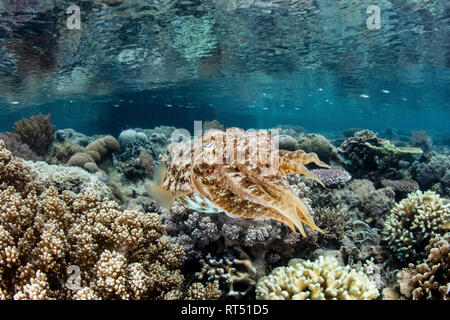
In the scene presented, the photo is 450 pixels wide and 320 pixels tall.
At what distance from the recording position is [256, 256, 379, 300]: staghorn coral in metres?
2.49

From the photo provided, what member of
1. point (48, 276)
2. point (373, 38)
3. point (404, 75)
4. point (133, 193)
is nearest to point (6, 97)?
point (133, 193)

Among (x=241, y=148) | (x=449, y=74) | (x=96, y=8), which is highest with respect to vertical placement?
(x=449, y=74)

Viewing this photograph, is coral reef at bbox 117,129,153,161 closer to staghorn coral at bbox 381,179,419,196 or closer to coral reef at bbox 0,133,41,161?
coral reef at bbox 0,133,41,161

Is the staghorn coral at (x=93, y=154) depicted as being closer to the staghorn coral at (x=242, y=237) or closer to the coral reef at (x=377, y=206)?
the staghorn coral at (x=242, y=237)

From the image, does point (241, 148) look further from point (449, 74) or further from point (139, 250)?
point (449, 74)

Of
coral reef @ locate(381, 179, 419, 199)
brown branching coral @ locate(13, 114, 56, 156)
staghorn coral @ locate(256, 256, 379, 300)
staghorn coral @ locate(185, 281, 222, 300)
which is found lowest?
staghorn coral @ locate(185, 281, 222, 300)

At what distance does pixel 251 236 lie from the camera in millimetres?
3406

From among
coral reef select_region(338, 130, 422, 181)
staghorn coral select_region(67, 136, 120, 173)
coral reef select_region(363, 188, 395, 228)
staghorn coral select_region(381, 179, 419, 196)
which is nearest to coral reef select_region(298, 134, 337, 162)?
coral reef select_region(338, 130, 422, 181)

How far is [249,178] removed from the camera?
6.35 feet

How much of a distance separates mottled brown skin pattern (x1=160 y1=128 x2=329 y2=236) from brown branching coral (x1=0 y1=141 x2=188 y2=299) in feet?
4.18

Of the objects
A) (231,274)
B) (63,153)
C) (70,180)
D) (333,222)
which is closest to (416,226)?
(333,222)

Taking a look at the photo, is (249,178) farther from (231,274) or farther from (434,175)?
(434,175)

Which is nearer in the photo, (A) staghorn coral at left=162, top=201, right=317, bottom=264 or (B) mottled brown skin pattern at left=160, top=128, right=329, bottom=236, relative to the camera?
(B) mottled brown skin pattern at left=160, top=128, right=329, bottom=236
